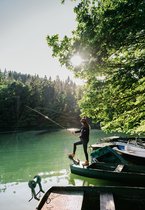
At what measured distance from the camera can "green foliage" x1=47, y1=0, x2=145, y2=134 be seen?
6957 mm

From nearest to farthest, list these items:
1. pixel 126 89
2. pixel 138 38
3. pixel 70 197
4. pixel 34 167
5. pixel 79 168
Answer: pixel 70 197 < pixel 138 38 < pixel 126 89 < pixel 79 168 < pixel 34 167

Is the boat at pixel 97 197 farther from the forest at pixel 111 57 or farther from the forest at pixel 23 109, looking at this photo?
the forest at pixel 23 109

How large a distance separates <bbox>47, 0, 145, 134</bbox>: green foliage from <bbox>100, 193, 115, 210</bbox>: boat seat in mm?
4039

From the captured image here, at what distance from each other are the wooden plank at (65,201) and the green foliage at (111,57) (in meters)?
4.19

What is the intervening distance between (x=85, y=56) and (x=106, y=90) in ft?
4.25

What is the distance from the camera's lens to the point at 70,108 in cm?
10031

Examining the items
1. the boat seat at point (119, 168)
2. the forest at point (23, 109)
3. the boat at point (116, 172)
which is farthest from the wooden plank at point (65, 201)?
the forest at point (23, 109)

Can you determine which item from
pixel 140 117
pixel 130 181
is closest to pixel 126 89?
pixel 140 117

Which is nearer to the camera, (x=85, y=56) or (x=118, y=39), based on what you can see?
(x=118, y=39)

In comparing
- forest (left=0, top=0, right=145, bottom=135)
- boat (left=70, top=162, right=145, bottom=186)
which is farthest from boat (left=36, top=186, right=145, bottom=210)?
boat (left=70, top=162, right=145, bottom=186)

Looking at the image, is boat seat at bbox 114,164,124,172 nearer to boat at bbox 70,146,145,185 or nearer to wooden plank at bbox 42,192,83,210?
boat at bbox 70,146,145,185

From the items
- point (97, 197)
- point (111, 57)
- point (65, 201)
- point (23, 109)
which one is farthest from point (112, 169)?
point (23, 109)

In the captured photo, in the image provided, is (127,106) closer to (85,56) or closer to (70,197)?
(85,56)

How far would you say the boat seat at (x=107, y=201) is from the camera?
354 cm
